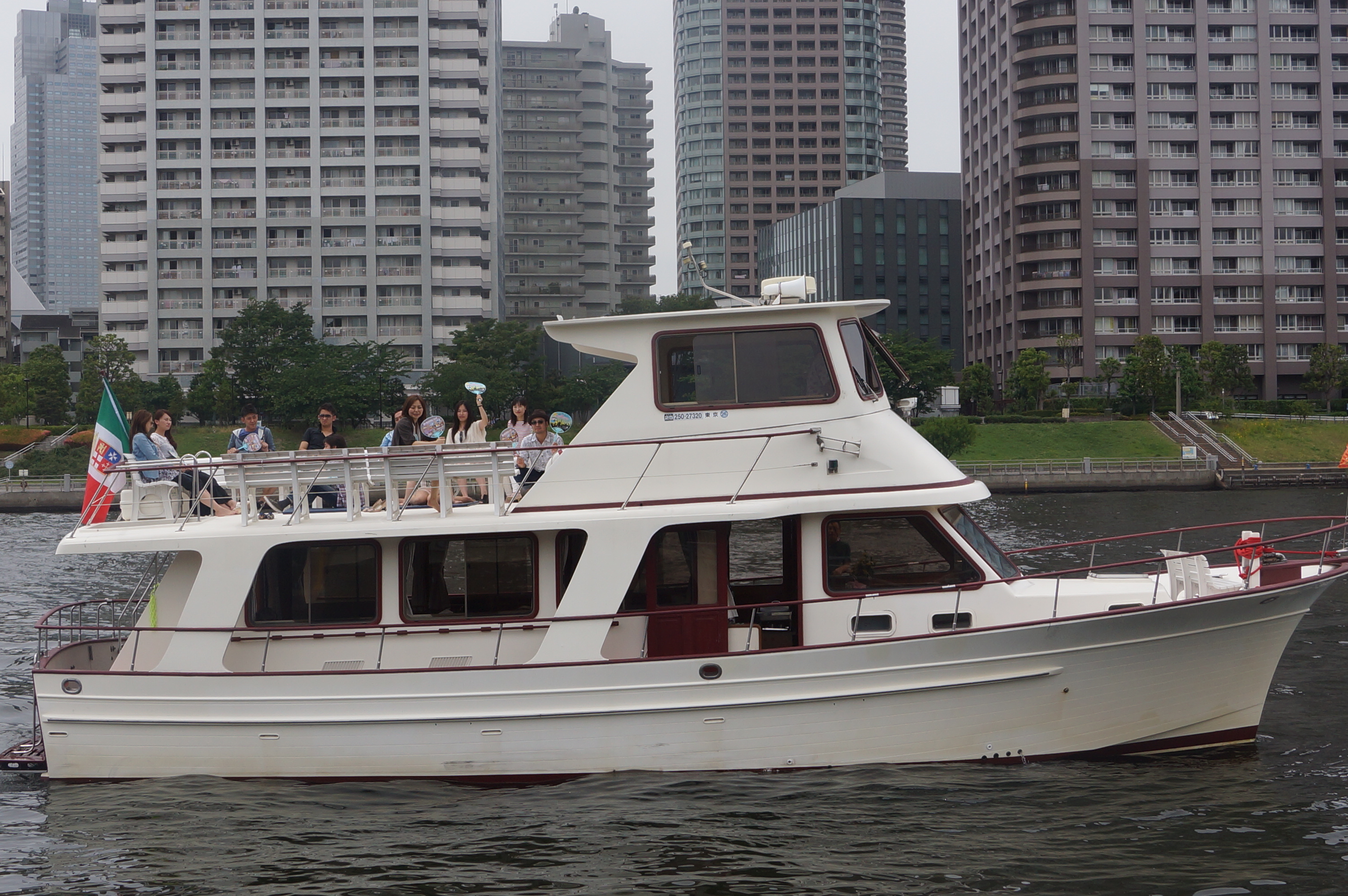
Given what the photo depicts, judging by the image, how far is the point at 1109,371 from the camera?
7762 cm

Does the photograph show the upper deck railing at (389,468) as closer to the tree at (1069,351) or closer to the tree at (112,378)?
the tree at (112,378)

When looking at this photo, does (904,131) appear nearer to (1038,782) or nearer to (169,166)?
(169,166)

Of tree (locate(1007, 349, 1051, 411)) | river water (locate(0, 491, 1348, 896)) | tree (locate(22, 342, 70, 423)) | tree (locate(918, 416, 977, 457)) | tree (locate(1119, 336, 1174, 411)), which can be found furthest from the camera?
tree (locate(1007, 349, 1051, 411))

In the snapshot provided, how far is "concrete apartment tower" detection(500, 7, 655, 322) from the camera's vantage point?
425ft

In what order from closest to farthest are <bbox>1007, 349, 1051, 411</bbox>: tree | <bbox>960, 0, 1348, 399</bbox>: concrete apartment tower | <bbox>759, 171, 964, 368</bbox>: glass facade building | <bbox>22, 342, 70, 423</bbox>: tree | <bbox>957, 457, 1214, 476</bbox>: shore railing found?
<bbox>957, 457, 1214, 476</bbox>: shore railing, <bbox>22, 342, 70, 423</bbox>: tree, <bbox>1007, 349, 1051, 411</bbox>: tree, <bbox>960, 0, 1348, 399</bbox>: concrete apartment tower, <bbox>759, 171, 964, 368</bbox>: glass facade building

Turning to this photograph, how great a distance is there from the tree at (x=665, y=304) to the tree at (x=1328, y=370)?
4294cm

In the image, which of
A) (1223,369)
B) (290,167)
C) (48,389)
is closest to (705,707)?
(1223,369)

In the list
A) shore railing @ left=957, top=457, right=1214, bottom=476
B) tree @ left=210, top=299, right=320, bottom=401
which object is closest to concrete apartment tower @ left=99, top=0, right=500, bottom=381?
tree @ left=210, top=299, right=320, bottom=401

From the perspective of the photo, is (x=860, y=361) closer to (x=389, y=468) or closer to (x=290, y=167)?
(x=389, y=468)

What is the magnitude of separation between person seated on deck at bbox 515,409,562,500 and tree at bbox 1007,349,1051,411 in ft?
230

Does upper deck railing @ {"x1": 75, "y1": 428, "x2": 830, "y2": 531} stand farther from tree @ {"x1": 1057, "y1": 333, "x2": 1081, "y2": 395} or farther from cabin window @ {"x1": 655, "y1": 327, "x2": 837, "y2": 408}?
tree @ {"x1": 1057, "y1": 333, "x2": 1081, "y2": 395}

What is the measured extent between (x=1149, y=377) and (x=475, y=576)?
68.2 meters

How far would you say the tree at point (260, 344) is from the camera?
74812 millimetres

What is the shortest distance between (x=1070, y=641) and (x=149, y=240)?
86784 millimetres
